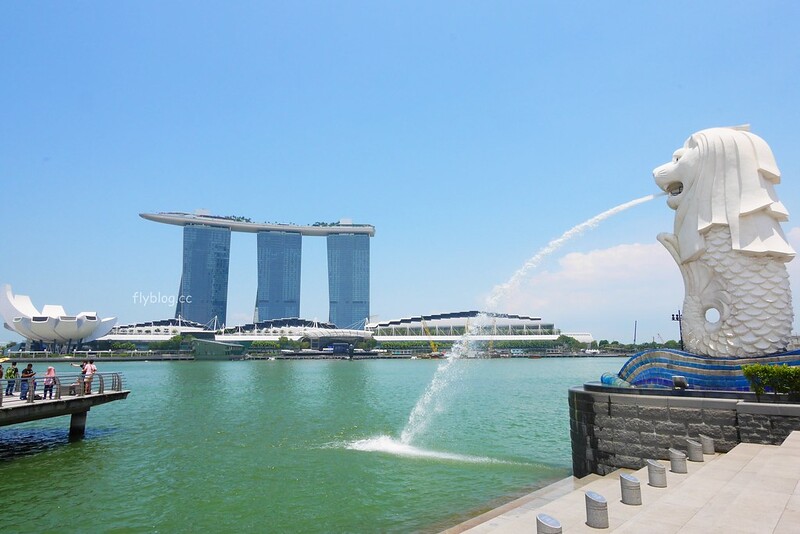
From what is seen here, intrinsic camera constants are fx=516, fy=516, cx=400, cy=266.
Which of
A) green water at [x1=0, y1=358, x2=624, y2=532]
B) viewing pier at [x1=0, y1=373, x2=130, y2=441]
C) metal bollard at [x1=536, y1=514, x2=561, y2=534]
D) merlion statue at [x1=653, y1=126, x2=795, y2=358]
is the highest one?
merlion statue at [x1=653, y1=126, x2=795, y2=358]

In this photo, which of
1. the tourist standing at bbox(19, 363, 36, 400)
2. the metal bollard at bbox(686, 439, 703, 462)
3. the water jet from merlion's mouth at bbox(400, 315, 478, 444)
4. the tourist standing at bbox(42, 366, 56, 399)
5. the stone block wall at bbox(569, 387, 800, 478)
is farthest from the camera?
the water jet from merlion's mouth at bbox(400, 315, 478, 444)

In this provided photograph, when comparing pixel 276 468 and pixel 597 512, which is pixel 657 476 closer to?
pixel 597 512

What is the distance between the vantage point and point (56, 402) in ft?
64.6

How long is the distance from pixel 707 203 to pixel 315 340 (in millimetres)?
151544

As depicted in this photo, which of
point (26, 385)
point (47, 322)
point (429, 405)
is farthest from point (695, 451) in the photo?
point (47, 322)

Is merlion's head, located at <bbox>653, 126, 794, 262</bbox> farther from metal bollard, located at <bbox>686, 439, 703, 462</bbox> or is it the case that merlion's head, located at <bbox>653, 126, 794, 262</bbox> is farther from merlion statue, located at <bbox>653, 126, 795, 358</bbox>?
metal bollard, located at <bbox>686, 439, 703, 462</bbox>

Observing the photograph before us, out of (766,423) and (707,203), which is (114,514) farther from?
(707,203)

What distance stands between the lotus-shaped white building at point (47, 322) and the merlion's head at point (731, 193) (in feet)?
477

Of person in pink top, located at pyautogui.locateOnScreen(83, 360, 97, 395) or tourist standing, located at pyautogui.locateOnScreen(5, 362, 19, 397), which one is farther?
person in pink top, located at pyautogui.locateOnScreen(83, 360, 97, 395)

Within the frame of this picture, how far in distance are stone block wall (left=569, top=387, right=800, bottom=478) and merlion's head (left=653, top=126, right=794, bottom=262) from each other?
6579mm

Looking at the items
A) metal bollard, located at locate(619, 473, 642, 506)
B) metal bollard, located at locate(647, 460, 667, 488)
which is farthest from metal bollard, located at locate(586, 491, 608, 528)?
metal bollard, located at locate(647, 460, 667, 488)

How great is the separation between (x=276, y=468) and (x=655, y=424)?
11633 mm

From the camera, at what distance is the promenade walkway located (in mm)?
6473

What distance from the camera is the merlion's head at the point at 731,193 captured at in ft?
51.5
